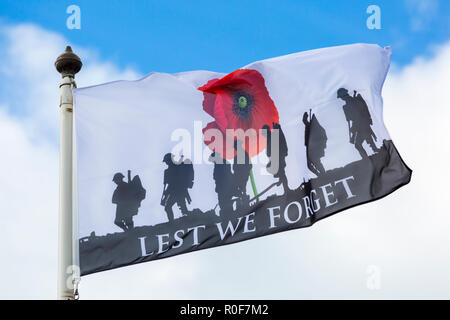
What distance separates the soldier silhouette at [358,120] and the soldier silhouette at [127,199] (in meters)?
3.17

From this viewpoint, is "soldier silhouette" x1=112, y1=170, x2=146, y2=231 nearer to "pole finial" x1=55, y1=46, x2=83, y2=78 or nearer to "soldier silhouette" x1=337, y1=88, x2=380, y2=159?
"pole finial" x1=55, y1=46, x2=83, y2=78

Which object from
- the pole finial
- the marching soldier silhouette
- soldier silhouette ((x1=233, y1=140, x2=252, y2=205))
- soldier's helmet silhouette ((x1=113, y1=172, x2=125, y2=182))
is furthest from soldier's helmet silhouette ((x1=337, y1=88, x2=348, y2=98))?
the pole finial

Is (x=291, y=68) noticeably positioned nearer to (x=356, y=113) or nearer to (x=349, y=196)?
(x=356, y=113)

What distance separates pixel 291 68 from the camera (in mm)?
11891

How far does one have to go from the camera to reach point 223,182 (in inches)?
418

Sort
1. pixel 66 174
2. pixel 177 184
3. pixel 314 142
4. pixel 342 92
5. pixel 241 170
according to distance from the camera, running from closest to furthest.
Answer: pixel 66 174 < pixel 177 184 < pixel 241 170 < pixel 314 142 < pixel 342 92

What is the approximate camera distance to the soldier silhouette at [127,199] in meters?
9.79

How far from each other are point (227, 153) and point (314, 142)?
1269 mm

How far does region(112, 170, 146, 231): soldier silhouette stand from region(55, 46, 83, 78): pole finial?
4.59ft

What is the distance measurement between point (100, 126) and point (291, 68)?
324 cm

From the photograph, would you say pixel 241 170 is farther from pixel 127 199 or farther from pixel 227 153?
pixel 127 199

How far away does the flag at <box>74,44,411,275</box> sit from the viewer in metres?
9.85

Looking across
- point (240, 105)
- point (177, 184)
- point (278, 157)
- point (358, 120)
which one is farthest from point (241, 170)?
point (358, 120)

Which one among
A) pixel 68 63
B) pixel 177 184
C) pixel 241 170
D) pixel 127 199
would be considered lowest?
pixel 127 199
